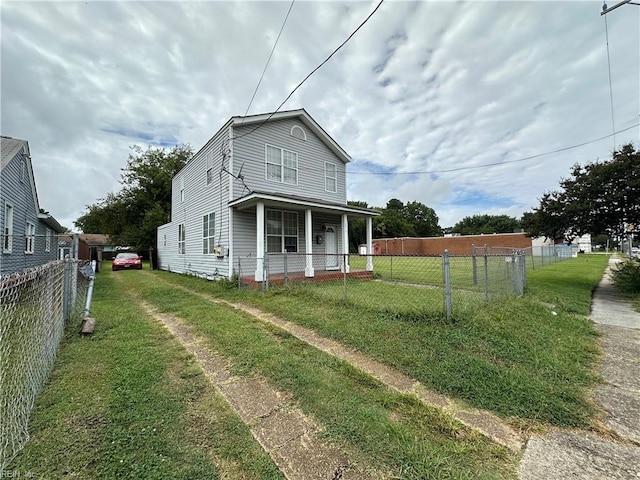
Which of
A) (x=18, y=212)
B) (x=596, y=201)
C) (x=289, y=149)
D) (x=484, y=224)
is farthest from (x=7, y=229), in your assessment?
(x=484, y=224)

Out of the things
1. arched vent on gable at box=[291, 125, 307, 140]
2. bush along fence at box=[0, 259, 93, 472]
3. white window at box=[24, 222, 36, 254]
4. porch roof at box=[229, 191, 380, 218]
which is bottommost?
bush along fence at box=[0, 259, 93, 472]

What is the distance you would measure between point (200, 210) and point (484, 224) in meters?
84.5

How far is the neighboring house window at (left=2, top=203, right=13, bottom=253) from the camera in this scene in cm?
877

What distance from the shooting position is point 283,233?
11.7m

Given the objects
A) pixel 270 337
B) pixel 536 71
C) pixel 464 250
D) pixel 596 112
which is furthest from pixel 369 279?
pixel 464 250

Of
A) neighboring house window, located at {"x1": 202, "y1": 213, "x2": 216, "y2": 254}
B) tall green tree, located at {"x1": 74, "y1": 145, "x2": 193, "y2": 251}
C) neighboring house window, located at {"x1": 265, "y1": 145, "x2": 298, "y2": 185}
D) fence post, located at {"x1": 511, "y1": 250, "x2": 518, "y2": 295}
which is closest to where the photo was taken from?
fence post, located at {"x1": 511, "y1": 250, "x2": 518, "y2": 295}

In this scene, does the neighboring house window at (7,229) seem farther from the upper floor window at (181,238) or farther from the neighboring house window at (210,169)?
the upper floor window at (181,238)

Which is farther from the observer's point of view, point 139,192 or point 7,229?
point 139,192

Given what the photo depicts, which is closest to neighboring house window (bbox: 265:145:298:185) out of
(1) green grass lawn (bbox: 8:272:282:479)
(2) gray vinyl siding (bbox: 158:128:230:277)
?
(2) gray vinyl siding (bbox: 158:128:230:277)

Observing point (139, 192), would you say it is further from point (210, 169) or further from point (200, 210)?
point (210, 169)

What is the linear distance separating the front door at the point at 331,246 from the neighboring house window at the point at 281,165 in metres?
2.69

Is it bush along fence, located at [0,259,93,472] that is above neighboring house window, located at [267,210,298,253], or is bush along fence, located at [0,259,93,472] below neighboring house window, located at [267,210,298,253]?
below

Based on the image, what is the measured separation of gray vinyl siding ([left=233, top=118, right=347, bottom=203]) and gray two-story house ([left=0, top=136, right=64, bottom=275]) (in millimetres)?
6065

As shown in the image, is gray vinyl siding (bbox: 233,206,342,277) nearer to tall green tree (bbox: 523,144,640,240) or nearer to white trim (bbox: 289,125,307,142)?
white trim (bbox: 289,125,307,142)
